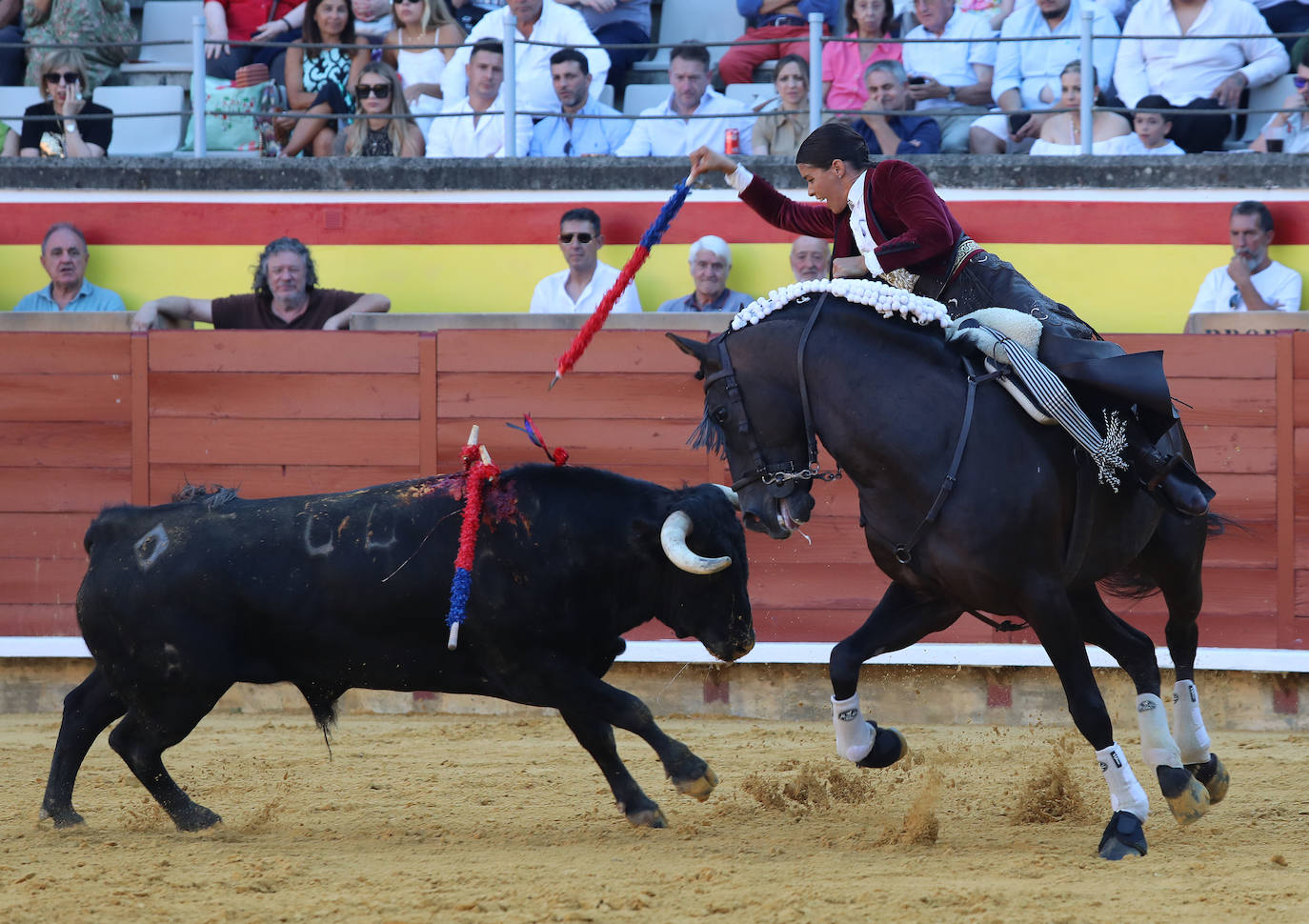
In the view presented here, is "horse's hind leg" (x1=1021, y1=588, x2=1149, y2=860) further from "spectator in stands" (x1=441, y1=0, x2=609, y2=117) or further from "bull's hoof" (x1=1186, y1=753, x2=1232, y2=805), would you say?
"spectator in stands" (x1=441, y1=0, x2=609, y2=117)

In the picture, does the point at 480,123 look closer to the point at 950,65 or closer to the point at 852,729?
the point at 950,65

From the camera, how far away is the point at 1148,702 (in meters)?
4.47

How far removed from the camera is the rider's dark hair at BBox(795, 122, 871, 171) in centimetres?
445

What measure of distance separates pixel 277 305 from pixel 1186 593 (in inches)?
171

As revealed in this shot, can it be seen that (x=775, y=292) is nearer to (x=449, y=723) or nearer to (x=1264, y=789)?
(x=1264, y=789)

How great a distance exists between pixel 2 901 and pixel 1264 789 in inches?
151

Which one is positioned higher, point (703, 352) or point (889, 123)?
point (889, 123)

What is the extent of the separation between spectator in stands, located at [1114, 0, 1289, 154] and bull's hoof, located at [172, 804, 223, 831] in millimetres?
5770

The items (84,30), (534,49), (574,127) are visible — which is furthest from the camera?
(84,30)

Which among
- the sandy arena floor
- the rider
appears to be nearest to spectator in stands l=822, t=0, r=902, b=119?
the sandy arena floor

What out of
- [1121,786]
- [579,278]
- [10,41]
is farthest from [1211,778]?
[10,41]

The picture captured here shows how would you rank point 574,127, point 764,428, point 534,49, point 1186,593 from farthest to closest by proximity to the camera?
point 534,49 → point 574,127 → point 1186,593 → point 764,428

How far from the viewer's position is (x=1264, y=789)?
5270 millimetres

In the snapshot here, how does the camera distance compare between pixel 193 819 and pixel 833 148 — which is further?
pixel 193 819
